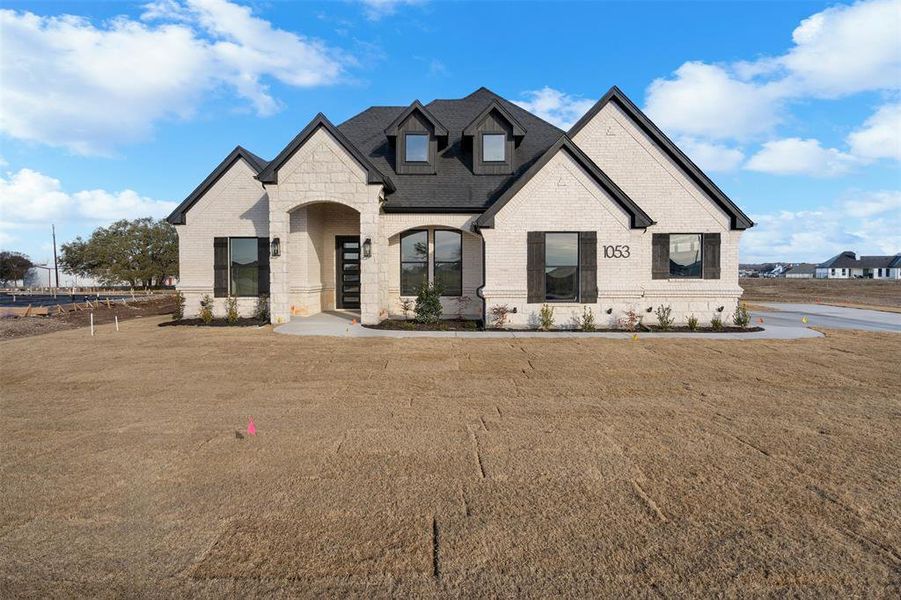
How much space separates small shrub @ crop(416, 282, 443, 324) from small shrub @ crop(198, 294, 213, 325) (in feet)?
24.0

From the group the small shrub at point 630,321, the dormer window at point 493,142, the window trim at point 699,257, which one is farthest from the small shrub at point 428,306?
the window trim at point 699,257

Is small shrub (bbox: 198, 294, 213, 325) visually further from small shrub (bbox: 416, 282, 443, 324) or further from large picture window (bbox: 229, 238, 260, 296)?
small shrub (bbox: 416, 282, 443, 324)

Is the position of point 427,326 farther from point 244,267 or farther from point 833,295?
point 833,295

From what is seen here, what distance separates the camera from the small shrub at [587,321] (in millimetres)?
13680

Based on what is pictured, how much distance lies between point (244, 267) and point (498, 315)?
31.0 feet

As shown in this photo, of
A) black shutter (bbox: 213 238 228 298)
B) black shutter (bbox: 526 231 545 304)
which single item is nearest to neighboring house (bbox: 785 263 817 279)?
black shutter (bbox: 526 231 545 304)

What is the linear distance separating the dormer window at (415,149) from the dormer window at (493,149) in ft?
7.05

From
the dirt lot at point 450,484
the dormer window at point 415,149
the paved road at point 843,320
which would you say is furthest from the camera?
the dormer window at point 415,149

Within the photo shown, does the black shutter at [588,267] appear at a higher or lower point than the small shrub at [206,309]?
higher

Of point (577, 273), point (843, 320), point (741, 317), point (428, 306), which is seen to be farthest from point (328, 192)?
point (843, 320)

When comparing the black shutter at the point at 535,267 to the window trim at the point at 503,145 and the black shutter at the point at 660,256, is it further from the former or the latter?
the black shutter at the point at 660,256

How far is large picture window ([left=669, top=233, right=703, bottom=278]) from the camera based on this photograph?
1541 cm

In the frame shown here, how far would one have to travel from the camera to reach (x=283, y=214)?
1439 cm

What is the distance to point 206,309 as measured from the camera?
1553 cm
